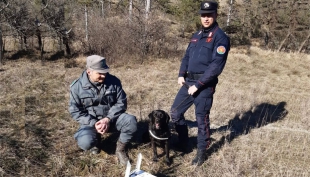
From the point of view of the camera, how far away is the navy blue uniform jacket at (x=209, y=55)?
→ 8.58ft

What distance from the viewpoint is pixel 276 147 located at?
145 inches

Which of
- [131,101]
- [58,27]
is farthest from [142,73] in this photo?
[58,27]

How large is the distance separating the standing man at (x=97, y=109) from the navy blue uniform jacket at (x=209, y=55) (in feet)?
3.04

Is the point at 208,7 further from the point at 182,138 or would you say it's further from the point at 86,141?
the point at 86,141

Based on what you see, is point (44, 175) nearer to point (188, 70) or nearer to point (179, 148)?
point (179, 148)

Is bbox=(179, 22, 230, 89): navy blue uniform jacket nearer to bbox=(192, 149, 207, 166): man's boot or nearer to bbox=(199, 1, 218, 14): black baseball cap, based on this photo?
bbox=(199, 1, 218, 14): black baseball cap

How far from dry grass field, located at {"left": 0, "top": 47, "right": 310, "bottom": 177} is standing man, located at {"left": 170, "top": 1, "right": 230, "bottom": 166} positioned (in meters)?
0.52

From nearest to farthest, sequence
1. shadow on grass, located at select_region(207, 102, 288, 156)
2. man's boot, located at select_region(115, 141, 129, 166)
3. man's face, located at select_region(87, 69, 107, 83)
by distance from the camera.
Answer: man's face, located at select_region(87, 69, 107, 83) → man's boot, located at select_region(115, 141, 129, 166) → shadow on grass, located at select_region(207, 102, 288, 156)

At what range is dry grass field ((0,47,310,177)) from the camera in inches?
117

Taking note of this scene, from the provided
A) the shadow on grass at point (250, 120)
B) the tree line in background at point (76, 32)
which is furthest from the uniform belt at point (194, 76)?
the tree line in background at point (76, 32)

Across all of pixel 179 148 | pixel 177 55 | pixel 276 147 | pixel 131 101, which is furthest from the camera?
pixel 177 55

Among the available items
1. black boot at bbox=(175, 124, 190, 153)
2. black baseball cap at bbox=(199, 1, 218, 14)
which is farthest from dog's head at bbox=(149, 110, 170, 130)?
black baseball cap at bbox=(199, 1, 218, 14)

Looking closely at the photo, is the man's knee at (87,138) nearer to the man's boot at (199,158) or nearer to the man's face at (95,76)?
the man's face at (95,76)

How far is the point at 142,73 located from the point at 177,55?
132 inches
